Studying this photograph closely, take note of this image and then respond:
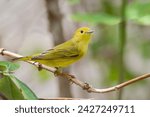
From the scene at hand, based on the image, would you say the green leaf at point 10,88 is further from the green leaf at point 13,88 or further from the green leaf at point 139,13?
the green leaf at point 139,13

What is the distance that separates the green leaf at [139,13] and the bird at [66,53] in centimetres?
21

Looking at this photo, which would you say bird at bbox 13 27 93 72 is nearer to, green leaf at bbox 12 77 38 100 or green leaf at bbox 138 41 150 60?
→ green leaf at bbox 12 77 38 100

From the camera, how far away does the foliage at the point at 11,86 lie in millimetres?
552

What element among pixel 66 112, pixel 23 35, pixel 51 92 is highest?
pixel 23 35

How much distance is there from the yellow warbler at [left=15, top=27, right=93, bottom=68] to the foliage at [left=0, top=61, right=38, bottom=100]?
8cm

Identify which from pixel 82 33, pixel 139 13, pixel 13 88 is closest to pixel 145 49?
pixel 139 13

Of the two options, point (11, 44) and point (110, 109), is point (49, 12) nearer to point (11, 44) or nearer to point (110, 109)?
point (11, 44)

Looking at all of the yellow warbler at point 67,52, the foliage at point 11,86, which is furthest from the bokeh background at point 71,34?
the foliage at point 11,86

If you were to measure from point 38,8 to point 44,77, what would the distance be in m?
0.19

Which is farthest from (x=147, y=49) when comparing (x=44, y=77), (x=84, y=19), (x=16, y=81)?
(x=16, y=81)

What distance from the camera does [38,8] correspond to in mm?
1285

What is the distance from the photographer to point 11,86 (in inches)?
22.0

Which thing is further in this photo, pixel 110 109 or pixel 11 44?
pixel 11 44

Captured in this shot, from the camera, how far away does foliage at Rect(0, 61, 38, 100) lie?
55 cm
